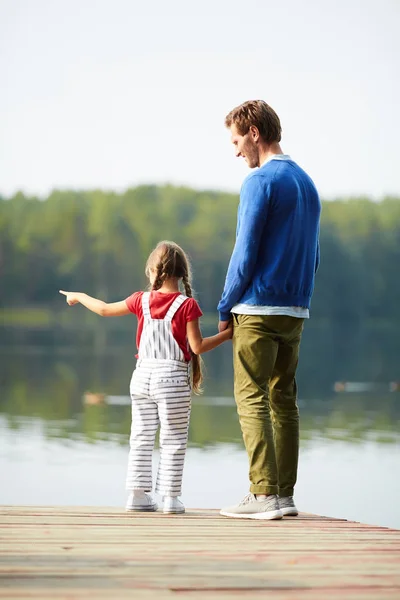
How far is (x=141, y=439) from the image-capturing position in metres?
4.13

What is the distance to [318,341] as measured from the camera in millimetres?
55969

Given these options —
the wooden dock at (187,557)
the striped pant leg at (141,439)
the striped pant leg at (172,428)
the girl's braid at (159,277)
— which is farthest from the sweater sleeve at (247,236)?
the wooden dock at (187,557)

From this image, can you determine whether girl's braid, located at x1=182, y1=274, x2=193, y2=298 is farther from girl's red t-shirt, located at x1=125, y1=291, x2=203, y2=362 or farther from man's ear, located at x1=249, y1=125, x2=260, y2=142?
man's ear, located at x1=249, y1=125, x2=260, y2=142

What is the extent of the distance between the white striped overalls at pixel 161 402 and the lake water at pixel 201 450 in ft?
23.1

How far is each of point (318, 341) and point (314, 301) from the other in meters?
19.6

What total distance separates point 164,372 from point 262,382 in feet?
1.21

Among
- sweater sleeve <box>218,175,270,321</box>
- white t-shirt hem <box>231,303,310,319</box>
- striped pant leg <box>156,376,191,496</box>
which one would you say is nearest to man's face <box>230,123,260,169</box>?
sweater sleeve <box>218,175,270,321</box>

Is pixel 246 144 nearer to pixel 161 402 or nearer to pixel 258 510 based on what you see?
pixel 161 402

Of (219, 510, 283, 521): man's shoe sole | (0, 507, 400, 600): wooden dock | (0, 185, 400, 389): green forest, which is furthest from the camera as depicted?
(0, 185, 400, 389): green forest

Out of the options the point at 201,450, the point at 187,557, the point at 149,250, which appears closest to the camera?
the point at 187,557

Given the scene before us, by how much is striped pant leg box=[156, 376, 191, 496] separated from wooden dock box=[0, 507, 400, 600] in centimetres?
15

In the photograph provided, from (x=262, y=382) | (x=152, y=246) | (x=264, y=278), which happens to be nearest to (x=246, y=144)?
(x=264, y=278)

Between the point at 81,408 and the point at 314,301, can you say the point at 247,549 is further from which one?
the point at 314,301

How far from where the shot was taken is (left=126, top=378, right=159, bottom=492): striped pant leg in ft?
13.5
